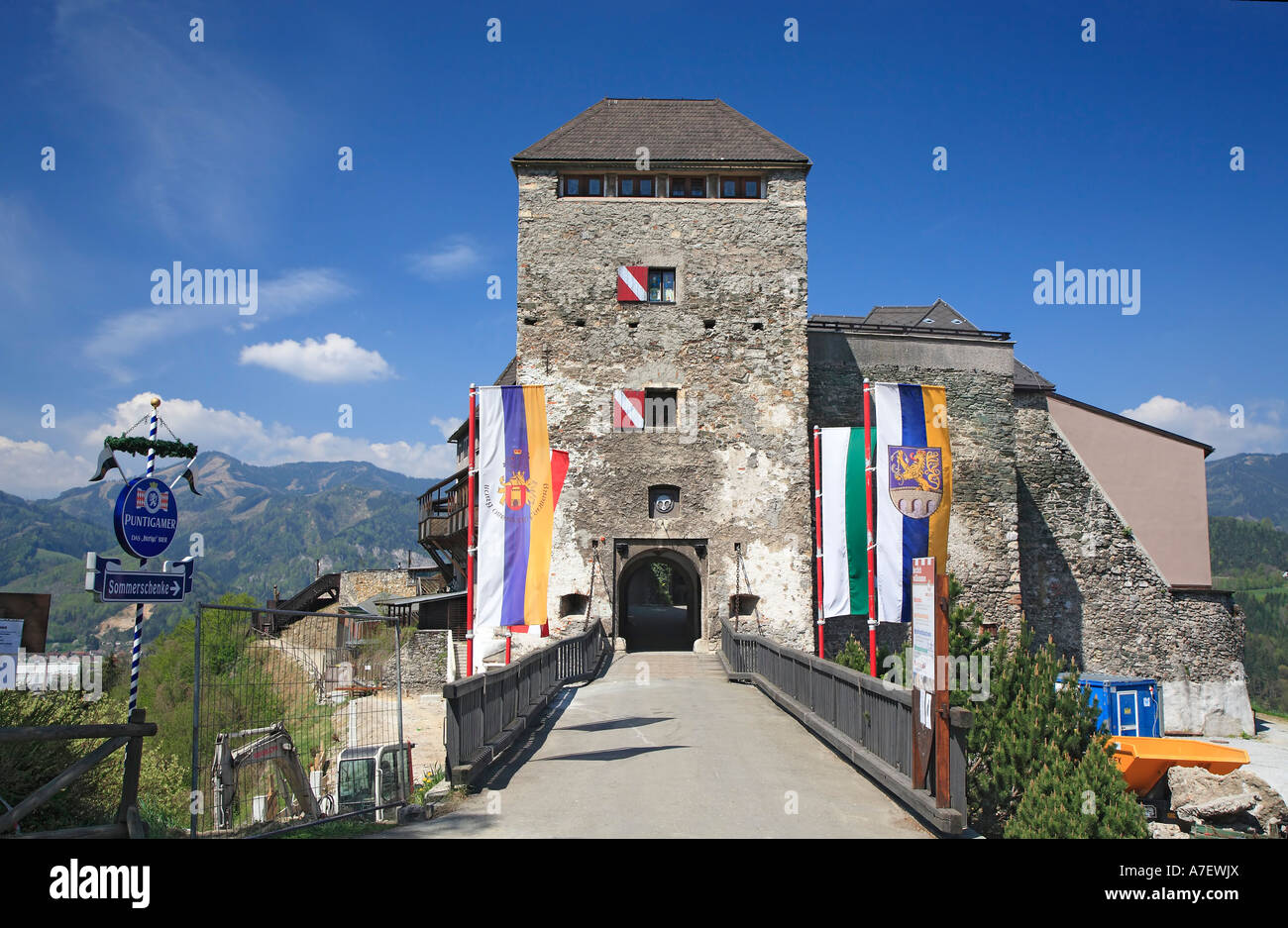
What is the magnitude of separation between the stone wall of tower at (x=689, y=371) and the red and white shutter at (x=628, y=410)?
0.26m

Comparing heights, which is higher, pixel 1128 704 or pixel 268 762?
pixel 268 762

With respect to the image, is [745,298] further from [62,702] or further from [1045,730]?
[62,702]

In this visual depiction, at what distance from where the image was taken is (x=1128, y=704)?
20031mm

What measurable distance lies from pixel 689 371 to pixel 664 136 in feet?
23.0

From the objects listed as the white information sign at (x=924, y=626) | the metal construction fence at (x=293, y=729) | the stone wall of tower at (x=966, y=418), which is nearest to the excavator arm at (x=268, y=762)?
the metal construction fence at (x=293, y=729)

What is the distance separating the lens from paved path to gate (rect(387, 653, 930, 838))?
660 centimetres

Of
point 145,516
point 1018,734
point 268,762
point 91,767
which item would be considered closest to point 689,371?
point 1018,734

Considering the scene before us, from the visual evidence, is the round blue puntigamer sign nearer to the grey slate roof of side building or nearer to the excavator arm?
the excavator arm

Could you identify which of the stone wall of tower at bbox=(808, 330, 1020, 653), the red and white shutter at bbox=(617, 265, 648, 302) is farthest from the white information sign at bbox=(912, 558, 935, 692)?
the stone wall of tower at bbox=(808, 330, 1020, 653)

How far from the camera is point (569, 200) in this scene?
75.3 ft

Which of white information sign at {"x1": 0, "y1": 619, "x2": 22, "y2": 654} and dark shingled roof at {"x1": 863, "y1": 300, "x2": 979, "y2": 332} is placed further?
dark shingled roof at {"x1": 863, "y1": 300, "x2": 979, "y2": 332}

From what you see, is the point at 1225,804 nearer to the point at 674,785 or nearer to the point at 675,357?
the point at 674,785

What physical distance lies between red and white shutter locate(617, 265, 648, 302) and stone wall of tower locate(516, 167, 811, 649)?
0.21 metres
